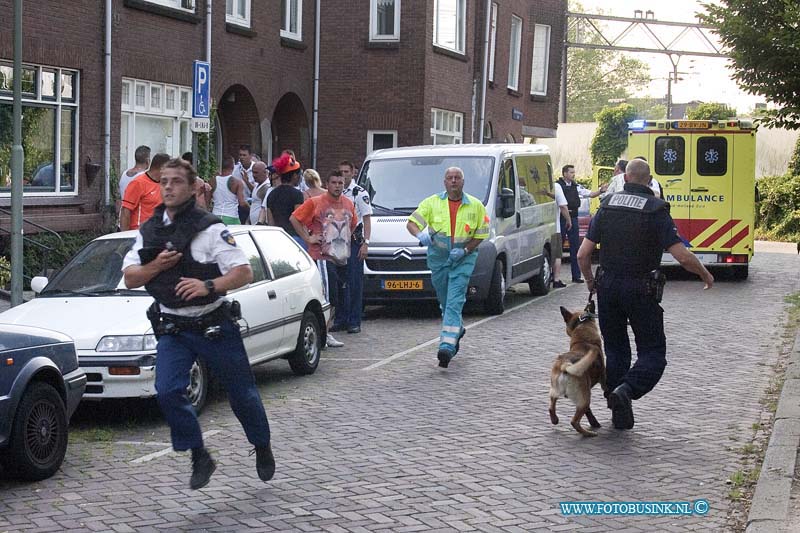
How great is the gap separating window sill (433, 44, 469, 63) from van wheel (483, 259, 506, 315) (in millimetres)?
12779

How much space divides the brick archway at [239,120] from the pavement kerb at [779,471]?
16.2 metres

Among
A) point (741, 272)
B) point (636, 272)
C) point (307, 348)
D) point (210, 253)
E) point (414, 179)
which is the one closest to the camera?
point (210, 253)

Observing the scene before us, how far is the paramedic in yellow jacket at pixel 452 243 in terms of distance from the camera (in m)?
11.4

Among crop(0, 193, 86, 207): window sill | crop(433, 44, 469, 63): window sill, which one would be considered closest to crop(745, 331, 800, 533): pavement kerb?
crop(0, 193, 86, 207): window sill

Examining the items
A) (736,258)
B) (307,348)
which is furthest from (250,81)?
(307,348)

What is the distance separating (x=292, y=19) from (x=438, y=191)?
11432mm

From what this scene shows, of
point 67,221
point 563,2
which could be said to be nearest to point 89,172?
point 67,221

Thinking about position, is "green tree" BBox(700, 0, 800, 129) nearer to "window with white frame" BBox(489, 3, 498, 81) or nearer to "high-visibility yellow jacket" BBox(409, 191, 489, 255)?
"high-visibility yellow jacket" BBox(409, 191, 489, 255)

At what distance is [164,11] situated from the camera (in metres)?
20.1

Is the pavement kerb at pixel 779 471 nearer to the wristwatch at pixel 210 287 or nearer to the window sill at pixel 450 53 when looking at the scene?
the wristwatch at pixel 210 287

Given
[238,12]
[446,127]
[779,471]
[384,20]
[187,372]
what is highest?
[384,20]

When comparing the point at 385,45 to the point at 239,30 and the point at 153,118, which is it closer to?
the point at 239,30

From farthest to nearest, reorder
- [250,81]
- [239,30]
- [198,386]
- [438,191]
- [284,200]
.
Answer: [250,81] < [239,30] < [438,191] < [284,200] < [198,386]

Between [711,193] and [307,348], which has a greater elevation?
[711,193]
